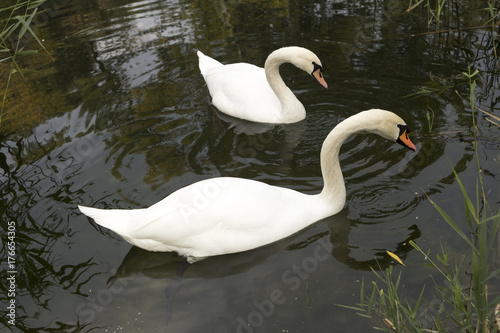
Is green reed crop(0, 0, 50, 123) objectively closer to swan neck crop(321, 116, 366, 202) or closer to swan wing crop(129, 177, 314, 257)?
Answer: swan wing crop(129, 177, 314, 257)

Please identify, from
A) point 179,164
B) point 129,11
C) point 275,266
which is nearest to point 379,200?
point 275,266

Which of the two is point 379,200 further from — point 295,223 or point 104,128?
point 104,128

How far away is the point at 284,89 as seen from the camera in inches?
267

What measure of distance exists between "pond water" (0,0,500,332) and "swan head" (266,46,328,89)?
0.52 meters

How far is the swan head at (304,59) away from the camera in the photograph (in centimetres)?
662

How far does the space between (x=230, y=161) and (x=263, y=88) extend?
1.62 m

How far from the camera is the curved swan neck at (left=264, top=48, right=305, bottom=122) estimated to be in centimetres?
668

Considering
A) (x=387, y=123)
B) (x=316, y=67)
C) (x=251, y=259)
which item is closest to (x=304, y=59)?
(x=316, y=67)

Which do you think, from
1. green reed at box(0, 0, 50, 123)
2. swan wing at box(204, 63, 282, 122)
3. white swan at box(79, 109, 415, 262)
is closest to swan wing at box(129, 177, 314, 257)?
white swan at box(79, 109, 415, 262)

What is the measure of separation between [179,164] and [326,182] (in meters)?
1.80

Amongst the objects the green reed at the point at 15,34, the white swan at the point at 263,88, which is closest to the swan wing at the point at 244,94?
the white swan at the point at 263,88

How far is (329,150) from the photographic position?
16.2 feet

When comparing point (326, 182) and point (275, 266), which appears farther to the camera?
point (326, 182)

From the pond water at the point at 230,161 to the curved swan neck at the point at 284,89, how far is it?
0.18 meters
